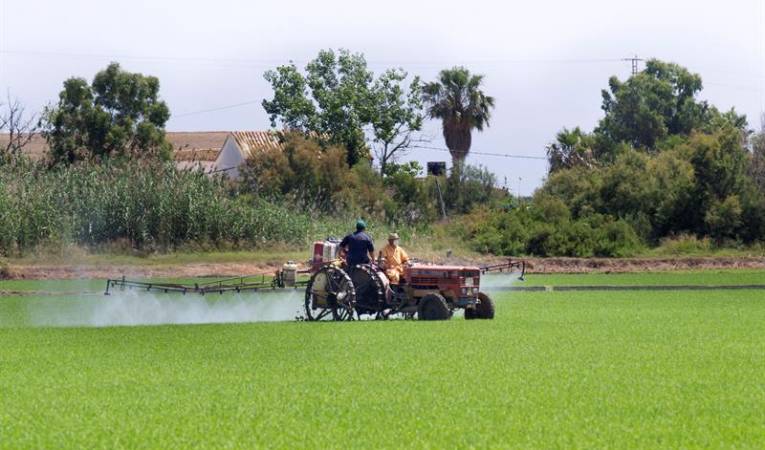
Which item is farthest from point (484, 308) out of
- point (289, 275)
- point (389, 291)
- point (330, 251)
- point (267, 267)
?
point (267, 267)

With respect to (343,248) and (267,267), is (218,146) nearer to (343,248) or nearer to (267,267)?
(267,267)

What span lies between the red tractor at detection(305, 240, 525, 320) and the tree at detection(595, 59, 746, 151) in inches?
2664

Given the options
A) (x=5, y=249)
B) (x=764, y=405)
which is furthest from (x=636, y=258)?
(x=764, y=405)

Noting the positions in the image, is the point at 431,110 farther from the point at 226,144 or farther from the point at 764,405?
the point at 764,405

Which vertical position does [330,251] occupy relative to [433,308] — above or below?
above

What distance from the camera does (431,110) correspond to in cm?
9219

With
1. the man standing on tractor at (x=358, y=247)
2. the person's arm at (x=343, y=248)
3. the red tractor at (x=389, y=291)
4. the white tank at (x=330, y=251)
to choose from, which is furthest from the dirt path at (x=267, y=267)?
the man standing on tractor at (x=358, y=247)

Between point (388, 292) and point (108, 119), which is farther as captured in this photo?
point (108, 119)

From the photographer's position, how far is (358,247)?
26984mm

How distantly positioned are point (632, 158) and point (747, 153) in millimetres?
5489

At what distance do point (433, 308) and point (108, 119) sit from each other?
189ft

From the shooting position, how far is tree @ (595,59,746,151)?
95.2 meters

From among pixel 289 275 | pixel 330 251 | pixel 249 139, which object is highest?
pixel 249 139

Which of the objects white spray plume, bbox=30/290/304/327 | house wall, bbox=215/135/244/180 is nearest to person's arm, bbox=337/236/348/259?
white spray plume, bbox=30/290/304/327
